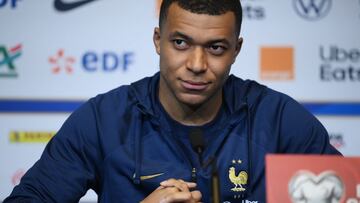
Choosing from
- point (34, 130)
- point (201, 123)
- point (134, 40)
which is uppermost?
point (134, 40)

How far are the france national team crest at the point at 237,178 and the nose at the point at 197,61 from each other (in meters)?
0.27

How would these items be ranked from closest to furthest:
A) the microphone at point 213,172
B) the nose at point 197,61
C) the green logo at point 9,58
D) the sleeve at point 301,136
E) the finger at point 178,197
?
the microphone at point 213,172
the finger at point 178,197
the nose at point 197,61
the sleeve at point 301,136
the green logo at point 9,58

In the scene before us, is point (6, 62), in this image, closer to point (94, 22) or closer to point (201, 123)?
point (94, 22)

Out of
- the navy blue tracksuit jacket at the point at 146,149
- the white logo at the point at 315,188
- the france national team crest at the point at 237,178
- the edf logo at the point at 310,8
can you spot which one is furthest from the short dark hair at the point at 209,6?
the edf logo at the point at 310,8

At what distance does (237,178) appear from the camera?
1.48 meters

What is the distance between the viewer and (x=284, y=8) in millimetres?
2449

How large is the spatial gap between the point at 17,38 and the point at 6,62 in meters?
0.11

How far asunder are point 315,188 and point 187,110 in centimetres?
57

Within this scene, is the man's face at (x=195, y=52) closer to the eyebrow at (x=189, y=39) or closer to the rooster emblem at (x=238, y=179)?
the eyebrow at (x=189, y=39)

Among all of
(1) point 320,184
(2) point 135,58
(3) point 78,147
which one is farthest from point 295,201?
(2) point 135,58

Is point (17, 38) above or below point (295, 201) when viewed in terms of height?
above

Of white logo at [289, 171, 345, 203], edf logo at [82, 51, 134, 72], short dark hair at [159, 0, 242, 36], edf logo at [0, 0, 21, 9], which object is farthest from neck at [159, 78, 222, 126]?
edf logo at [0, 0, 21, 9]

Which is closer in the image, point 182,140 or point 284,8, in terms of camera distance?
point 182,140

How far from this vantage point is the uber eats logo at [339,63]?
2443 mm
